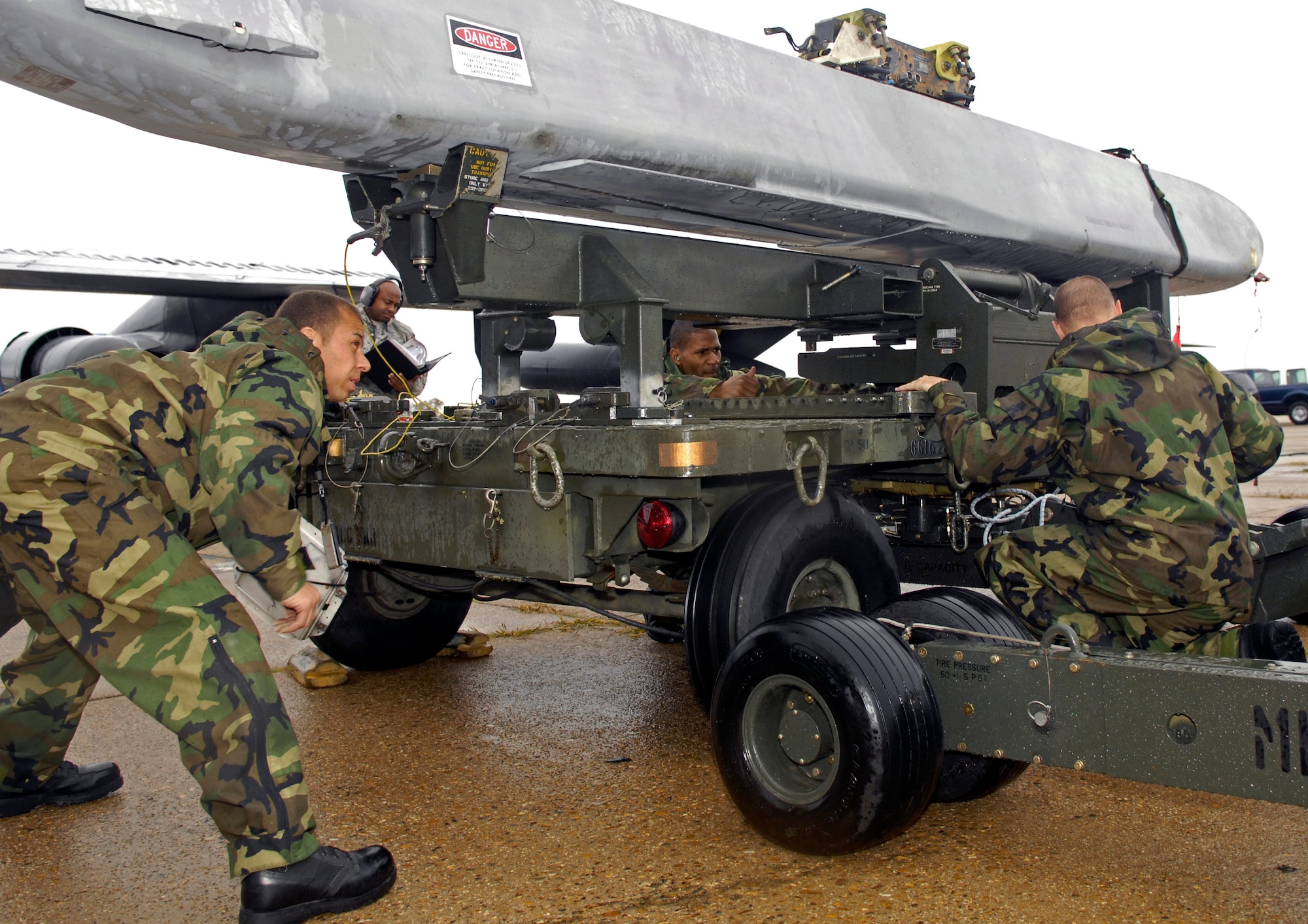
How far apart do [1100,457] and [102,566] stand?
273 centimetres

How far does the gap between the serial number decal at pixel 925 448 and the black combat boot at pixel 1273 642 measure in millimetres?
1187

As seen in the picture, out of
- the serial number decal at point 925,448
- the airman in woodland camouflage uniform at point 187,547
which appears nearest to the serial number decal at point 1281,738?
the serial number decal at point 925,448

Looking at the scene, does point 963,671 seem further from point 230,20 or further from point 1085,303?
point 230,20

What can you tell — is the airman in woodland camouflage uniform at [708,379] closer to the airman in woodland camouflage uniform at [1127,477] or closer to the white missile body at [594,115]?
the white missile body at [594,115]

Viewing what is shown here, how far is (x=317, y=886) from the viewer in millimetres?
2625

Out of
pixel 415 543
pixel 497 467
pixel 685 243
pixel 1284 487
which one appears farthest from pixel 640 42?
pixel 1284 487

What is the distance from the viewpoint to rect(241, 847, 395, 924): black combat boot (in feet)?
8.40

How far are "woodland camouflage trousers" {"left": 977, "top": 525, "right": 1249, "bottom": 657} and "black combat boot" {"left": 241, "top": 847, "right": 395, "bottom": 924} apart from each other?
2022mm

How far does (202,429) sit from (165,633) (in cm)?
56

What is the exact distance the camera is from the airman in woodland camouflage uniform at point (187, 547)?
2.63 meters

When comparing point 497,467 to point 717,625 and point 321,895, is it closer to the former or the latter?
point 717,625

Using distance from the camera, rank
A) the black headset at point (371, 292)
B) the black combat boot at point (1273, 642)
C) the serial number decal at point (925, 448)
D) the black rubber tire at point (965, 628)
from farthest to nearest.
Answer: the black headset at point (371, 292)
the serial number decal at point (925, 448)
the black combat boot at point (1273, 642)
the black rubber tire at point (965, 628)

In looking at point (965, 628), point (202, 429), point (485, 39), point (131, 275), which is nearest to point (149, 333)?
point (131, 275)

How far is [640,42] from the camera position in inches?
162
